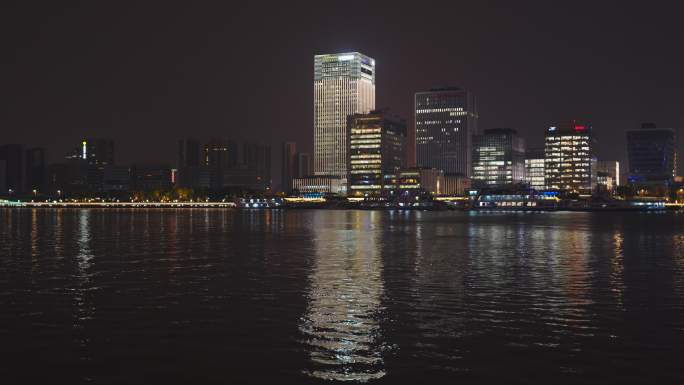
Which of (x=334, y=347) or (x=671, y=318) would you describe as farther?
(x=671, y=318)

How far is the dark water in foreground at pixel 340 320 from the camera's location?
24406 mm

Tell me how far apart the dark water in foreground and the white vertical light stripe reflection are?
0.10 m

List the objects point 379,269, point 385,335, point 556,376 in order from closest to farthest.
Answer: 1. point 556,376
2. point 385,335
3. point 379,269

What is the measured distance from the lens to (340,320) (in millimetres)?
32812

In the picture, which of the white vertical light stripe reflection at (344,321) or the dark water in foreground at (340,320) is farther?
the white vertical light stripe reflection at (344,321)

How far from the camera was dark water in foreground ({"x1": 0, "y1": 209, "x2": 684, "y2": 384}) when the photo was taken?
80.1ft

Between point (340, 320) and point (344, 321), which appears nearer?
point (344, 321)

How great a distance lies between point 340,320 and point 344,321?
0.33m

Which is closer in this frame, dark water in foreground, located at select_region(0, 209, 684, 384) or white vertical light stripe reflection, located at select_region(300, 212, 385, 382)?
dark water in foreground, located at select_region(0, 209, 684, 384)

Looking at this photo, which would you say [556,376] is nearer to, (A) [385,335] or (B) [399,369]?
(B) [399,369]

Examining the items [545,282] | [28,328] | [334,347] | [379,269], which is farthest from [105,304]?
[545,282]

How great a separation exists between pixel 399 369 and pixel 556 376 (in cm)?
503

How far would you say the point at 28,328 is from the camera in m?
31.2

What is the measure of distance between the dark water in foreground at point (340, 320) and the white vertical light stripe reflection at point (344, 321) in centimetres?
10
